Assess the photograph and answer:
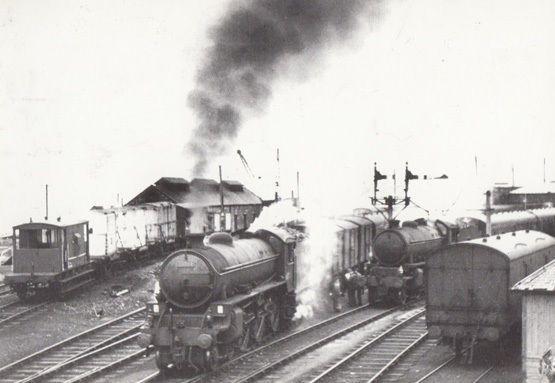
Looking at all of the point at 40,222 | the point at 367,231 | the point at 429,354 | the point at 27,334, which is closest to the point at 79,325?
the point at 27,334

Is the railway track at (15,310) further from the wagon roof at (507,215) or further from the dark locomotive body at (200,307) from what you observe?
the wagon roof at (507,215)

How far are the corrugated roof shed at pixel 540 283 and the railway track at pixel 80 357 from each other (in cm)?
944

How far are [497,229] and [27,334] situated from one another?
2180 cm

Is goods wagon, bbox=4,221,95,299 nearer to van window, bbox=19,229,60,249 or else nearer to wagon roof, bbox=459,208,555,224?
van window, bbox=19,229,60,249

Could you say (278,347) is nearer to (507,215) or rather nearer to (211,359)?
(211,359)

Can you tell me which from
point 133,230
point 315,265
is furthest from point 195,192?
point 315,265

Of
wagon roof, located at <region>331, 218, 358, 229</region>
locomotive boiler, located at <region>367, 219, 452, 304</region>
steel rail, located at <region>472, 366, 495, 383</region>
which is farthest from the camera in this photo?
wagon roof, located at <region>331, 218, 358, 229</region>

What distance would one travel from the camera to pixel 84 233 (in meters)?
31.0

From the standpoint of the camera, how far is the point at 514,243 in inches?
791

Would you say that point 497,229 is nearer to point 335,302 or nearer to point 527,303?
point 335,302

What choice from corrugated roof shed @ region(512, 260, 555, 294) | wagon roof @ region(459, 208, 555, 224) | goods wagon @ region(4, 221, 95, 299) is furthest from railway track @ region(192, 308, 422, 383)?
wagon roof @ region(459, 208, 555, 224)

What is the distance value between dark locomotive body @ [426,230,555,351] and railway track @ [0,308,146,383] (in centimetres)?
770

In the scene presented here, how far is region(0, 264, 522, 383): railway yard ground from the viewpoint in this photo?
17.1 metres

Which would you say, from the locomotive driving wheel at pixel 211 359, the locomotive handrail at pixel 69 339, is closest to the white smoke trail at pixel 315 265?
the locomotive handrail at pixel 69 339
